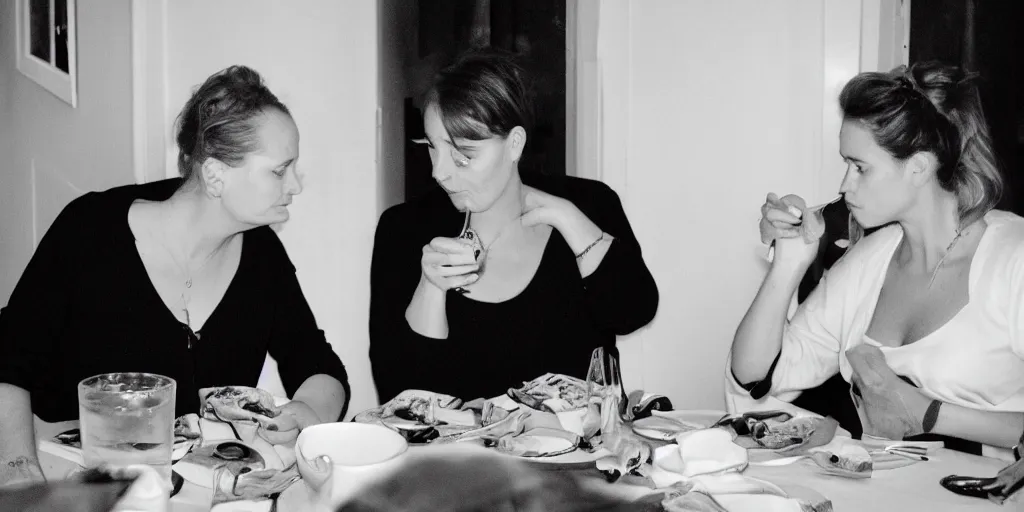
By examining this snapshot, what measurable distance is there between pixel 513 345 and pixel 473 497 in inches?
45.5

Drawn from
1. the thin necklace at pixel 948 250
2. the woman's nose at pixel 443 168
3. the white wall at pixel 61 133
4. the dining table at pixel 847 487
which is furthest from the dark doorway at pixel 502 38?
the dining table at pixel 847 487

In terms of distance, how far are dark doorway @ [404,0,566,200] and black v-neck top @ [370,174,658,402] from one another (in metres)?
1.68

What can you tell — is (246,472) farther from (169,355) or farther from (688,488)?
(169,355)

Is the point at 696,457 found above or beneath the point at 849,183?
beneath

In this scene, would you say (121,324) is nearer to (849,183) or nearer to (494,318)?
(494,318)

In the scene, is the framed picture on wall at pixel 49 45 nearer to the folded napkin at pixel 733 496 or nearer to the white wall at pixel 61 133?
the white wall at pixel 61 133

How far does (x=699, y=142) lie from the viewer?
295 cm

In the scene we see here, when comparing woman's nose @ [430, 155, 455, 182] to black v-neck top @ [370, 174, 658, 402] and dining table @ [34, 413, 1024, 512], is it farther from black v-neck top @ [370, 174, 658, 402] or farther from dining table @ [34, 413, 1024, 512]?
dining table @ [34, 413, 1024, 512]

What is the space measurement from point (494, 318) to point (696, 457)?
91 centimetres

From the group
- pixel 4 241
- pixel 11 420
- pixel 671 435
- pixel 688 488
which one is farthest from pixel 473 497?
pixel 4 241

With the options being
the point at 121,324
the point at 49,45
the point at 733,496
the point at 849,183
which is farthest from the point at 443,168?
the point at 49,45

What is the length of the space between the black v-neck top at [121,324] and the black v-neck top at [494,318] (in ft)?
0.52

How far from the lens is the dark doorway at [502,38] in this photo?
394cm

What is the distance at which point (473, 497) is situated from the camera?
0.96 m
